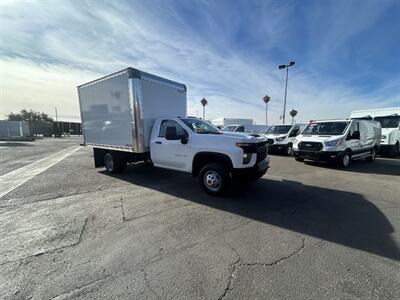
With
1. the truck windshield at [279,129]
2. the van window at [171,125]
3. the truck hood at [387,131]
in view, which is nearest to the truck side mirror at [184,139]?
the van window at [171,125]

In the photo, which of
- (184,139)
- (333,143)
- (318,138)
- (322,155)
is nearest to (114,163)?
(184,139)

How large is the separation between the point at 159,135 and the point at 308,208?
4249 millimetres

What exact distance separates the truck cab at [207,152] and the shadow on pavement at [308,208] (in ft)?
1.85

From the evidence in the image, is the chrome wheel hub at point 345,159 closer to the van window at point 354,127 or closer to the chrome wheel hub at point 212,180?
the van window at point 354,127

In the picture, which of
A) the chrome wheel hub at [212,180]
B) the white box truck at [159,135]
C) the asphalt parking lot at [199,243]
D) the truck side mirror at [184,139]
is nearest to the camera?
the asphalt parking lot at [199,243]

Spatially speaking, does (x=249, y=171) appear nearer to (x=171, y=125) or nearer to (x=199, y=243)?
(x=199, y=243)

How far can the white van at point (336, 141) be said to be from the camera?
8.25m

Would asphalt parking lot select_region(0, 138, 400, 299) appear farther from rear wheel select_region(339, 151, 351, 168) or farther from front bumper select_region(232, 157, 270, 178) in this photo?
rear wheel select_region(339, 151, 351, 168)

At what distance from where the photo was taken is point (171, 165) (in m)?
5.82

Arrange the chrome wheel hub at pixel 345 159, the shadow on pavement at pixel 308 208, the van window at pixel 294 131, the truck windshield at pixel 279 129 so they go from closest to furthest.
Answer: the shadow on pavement at pixel 308 208 → the chrome wheel hub at pixel 345 159 → the van window at pixel 294 131 → the truck windshield at pixel 279 129

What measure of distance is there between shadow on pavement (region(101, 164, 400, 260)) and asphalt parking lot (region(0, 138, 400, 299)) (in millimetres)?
25

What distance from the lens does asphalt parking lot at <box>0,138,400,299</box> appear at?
2.20 m

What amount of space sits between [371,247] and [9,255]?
5105mm

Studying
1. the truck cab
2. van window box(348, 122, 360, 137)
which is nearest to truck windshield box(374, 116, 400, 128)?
van window box(348, 122, 360, 137)
